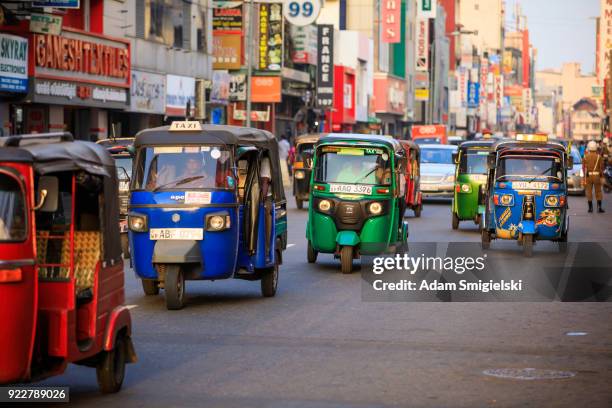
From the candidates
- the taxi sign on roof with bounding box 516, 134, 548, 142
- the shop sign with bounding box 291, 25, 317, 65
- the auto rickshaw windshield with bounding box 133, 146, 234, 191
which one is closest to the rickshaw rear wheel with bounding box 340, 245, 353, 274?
the auto rickshaw windshield with bounding box 133, 146, 234, 191

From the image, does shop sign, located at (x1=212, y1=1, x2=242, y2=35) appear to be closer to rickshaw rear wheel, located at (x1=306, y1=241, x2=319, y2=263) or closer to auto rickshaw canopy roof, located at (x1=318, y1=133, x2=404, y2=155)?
rickshaw rear wheel, located at (x1=306, y1=241, x2=319, y2=263)

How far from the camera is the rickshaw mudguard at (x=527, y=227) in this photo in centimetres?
2334

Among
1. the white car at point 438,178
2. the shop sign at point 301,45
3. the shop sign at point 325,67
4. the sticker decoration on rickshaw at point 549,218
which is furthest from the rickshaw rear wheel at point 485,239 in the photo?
the shop sign at point 325,67

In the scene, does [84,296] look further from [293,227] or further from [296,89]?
[296,89]

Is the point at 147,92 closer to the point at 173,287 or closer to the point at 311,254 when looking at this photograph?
the point at 311,254

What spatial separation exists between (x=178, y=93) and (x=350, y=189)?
33.2 m

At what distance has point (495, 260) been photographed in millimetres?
22406

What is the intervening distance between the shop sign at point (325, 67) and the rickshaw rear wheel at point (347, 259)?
60.8 meters

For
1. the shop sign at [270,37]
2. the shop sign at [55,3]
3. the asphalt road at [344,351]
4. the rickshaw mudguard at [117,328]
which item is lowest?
the asphalt road at [344,351]

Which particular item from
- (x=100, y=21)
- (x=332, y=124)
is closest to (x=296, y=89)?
(x=332, y=124)

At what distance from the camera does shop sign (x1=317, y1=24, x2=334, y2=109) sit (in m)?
81.0

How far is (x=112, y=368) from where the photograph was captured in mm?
10078

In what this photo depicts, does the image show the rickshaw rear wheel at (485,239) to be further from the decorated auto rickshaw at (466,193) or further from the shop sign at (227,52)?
the shop sign at (227,52)

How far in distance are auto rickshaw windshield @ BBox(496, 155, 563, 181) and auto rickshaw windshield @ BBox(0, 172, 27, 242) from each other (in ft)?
53.1
